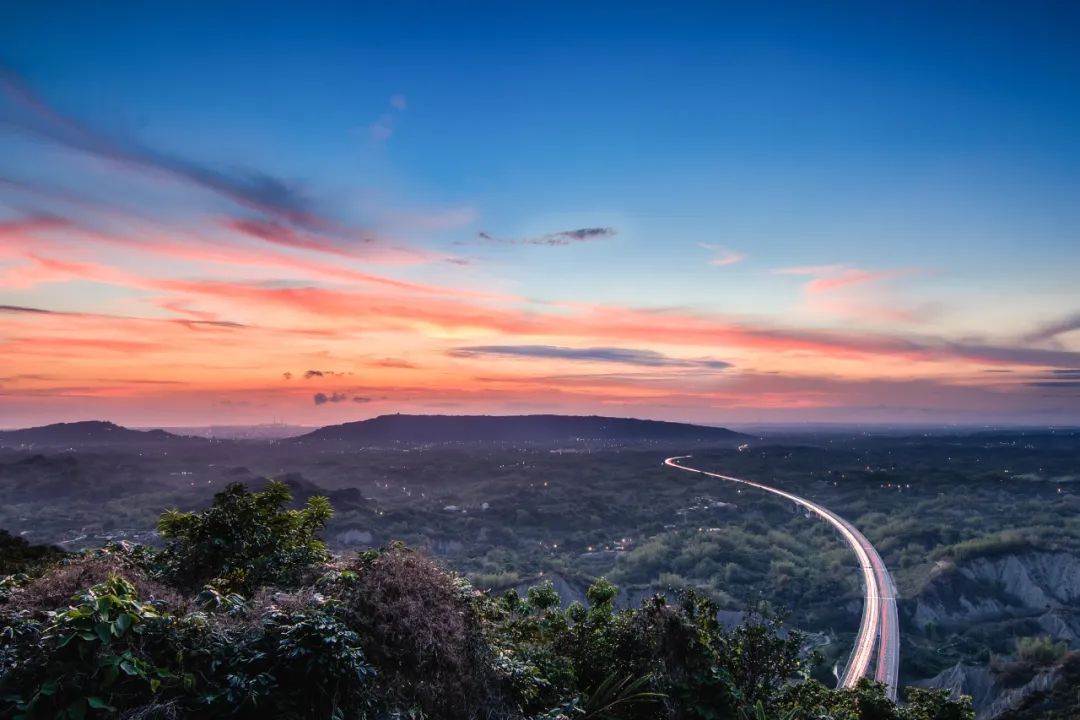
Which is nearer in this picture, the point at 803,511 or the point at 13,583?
the point at 13,583

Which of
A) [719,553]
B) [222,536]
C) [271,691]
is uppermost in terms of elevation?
[222,536]

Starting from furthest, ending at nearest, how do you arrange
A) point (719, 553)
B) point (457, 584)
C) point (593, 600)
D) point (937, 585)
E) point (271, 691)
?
point (719, 553)
point (937, 585)
point (593, 600)
point (457, 584)
point (271, 691)

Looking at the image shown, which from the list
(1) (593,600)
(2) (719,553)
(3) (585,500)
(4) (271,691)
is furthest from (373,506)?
(4) (271,691)

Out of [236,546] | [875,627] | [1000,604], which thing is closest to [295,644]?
[236,546]

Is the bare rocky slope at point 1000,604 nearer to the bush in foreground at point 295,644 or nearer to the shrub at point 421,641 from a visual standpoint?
the bush in foreground at point 295,644

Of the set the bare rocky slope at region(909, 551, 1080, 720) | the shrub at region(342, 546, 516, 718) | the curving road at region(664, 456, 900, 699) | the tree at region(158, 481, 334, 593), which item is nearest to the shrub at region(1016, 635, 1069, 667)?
the bare rocky slope at region(909, 551, 1080, 720)

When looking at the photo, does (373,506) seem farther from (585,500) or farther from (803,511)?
(803,511)

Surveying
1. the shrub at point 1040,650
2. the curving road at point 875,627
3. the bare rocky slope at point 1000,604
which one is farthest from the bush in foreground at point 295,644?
the shrub at point 1040,650

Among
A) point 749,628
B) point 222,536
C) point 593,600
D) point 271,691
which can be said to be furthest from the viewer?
point 593,600

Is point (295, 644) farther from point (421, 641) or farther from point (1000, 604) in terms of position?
point (1000, 604)
